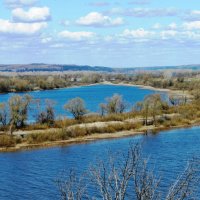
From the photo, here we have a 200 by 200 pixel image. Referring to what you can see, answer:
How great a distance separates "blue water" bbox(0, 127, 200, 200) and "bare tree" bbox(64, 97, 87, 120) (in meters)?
12.5

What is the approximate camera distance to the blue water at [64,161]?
1183 inches

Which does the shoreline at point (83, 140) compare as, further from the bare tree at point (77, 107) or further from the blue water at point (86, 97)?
the blue water at point (86, 97)

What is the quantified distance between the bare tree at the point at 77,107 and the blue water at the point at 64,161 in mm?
12526

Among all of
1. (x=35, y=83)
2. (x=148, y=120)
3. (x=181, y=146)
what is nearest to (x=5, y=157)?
(x=181, y=146)

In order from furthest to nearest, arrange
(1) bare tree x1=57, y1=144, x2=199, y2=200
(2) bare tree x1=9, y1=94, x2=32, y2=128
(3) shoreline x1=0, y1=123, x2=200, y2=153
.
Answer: (2) bare tree x1=9, y1=94, x2=32, y2=128
(3) shoreline x1=0, y1=123, x2=200, y2=153
(1) bare tree x1=57, y1=144, x2=199, y2=200

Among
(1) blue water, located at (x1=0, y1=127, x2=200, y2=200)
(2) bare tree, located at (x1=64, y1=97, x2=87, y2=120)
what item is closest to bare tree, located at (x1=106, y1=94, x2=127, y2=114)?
(2) bare tree, located at (x1=64, y1=97, x2=87, y2=120)

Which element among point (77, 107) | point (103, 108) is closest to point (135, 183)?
point (77, 107)

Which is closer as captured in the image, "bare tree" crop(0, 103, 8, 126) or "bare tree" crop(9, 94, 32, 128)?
"bare tree" crop(9, 94, 32, 128)

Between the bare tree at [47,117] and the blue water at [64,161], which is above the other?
the bare tree at [47,117]

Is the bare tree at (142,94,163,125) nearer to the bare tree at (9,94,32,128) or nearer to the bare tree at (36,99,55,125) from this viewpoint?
the bare tree at (36,99,55,125)

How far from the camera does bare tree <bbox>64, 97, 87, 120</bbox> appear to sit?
203 ft

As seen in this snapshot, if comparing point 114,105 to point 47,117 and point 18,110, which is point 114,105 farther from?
point 18,110

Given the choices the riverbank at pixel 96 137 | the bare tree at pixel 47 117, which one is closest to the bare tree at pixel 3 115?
the bare tree at pixel 47 117

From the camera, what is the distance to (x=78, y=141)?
50281 millimetres
